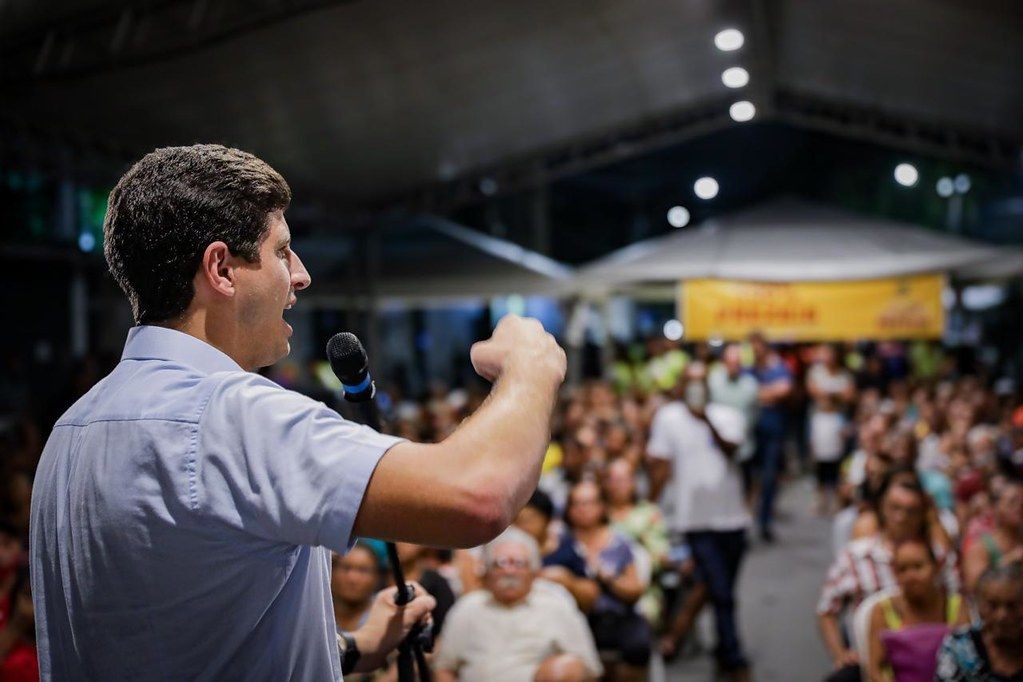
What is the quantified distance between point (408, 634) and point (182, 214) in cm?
89

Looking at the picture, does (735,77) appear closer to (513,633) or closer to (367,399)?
(513,633)

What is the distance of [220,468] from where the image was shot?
1.03 m

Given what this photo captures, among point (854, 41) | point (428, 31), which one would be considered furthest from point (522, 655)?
point (854, 41)

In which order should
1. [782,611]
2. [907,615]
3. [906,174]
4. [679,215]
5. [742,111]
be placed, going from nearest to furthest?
1. [907,615]
2. [782,611]
3. [742,111]
4. [679,215]
5. [906,174]

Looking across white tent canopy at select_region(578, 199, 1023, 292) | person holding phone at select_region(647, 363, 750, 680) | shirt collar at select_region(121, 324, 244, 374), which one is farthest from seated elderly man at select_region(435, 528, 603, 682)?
white tent canopy at select_region(578, 199, 1023, 292)

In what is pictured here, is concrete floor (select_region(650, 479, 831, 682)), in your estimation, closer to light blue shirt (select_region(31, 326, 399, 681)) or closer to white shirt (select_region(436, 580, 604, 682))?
white shirt (select_region(436, 580, 604, 682))

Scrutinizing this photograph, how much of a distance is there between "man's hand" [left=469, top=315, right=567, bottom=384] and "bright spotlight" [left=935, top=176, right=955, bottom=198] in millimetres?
12221

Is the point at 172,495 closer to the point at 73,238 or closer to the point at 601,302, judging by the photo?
the point at 601,302

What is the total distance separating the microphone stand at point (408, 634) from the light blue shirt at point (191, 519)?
420mm

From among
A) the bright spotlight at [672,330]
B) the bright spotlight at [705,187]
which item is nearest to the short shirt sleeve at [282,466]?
the bright spotlight at [705,187]

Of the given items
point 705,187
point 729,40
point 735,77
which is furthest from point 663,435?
point 735,77

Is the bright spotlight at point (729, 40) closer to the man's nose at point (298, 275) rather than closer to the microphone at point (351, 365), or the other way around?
the microphone at point (351, 365)

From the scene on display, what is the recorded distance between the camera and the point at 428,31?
611 centimetres

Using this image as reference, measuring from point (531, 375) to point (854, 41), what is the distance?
783 cm
